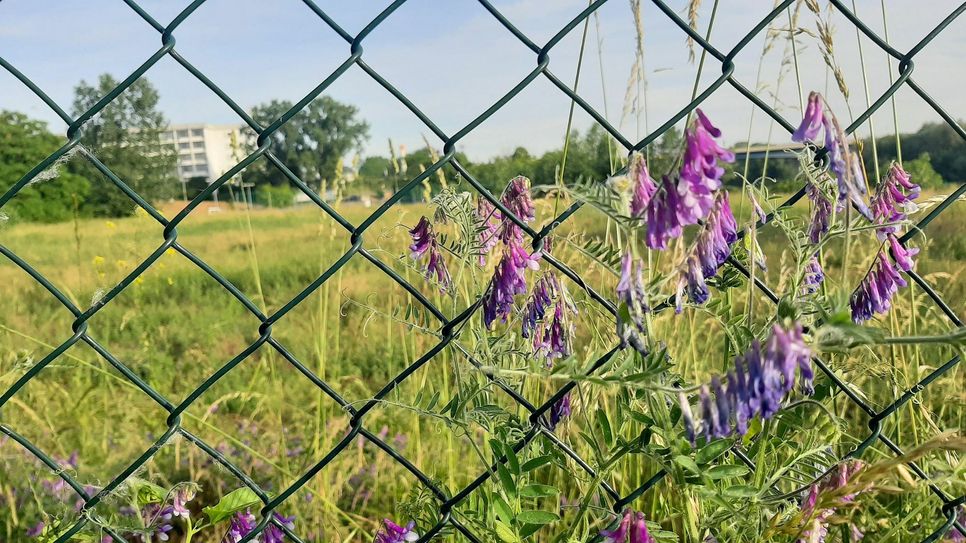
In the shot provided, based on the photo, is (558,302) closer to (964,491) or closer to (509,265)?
(509,265)

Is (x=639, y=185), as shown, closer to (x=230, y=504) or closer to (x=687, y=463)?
(x=687, y=463)

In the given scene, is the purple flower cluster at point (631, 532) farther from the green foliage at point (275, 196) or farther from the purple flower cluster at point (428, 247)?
the green foliage at point (275, 196)

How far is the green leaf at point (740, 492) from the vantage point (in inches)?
38.8

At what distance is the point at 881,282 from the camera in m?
1.16

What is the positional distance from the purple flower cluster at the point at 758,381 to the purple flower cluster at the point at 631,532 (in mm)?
252

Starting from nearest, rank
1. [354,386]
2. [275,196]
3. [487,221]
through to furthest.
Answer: [487,221] < [354,386] < [275,196]

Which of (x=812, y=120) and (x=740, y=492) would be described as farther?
(x=740, y=492)

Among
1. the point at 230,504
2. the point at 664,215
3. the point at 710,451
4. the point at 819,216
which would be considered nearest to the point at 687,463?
the point at 710,451

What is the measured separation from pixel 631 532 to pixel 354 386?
256 cm

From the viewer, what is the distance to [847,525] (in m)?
1.47

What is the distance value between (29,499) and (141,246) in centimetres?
130

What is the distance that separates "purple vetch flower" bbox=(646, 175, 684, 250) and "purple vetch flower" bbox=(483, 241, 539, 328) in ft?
1.09

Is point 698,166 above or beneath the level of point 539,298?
above

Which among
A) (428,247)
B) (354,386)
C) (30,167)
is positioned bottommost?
(354,386)
